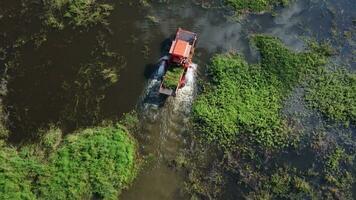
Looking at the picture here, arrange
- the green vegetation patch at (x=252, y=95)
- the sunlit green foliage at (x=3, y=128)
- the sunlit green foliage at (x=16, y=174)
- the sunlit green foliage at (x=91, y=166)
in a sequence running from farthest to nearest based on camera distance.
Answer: the green vegetation patch at (x=252, y=95), the sunlit green foliage at (x=3, y=128), the sunlit green foliage at (x=91, y=166), the sunlit green foliage at (x=16, y=174)

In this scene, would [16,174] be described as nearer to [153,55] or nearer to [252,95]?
[153,55]

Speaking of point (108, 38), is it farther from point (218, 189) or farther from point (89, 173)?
point (218, 189)

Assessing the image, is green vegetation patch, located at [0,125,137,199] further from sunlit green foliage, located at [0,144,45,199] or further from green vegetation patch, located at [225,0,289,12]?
green vegetation patch, located at [225,0,289,12]

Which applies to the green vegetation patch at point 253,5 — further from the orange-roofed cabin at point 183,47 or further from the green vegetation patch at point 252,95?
the orange-roofed cabin at point 183,47

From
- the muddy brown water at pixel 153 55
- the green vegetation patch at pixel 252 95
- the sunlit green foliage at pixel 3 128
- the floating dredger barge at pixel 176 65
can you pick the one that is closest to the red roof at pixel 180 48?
the floating dredger barge at pixel 176 65

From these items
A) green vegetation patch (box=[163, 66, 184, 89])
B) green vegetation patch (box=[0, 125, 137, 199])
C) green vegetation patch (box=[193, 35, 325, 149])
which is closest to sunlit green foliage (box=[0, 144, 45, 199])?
green vegetation patch (box=[0, 125, 137, 199])

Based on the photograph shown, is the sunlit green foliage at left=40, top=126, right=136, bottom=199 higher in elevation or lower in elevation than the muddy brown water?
lower

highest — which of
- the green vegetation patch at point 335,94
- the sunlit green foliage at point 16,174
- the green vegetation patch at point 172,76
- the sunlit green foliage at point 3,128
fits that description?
the green vegetation patch at point 172,76
